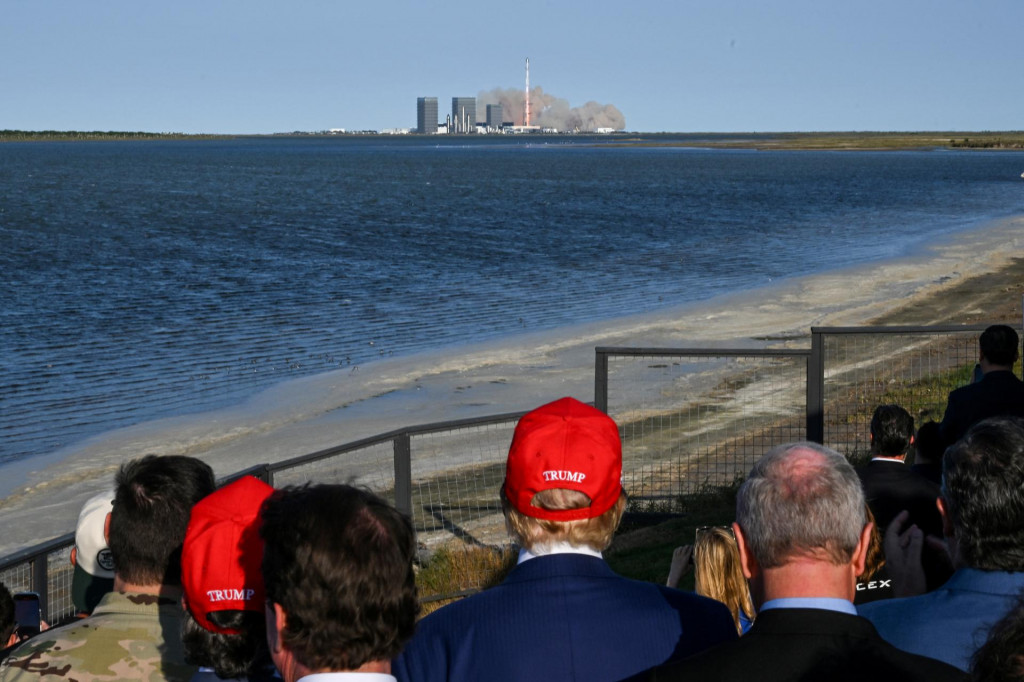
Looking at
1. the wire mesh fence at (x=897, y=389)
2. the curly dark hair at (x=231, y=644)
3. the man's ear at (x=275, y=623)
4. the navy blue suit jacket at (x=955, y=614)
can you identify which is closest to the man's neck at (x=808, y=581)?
the navy blue suit jacket at (x=955, y=614)

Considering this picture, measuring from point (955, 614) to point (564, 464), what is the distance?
3.63 feet

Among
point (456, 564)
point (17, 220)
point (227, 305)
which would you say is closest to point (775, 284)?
point (227, 305)

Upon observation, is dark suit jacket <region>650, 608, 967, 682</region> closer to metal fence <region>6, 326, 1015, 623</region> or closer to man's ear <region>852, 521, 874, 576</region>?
man's ear <region>852, 521, 874, 576</region>

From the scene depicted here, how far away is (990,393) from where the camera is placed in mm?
6090

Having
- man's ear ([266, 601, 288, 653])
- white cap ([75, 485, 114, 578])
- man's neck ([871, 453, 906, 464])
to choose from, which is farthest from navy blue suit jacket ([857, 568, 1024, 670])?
white cap ([75, 485, 114, 578])

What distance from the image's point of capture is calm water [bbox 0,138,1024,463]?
19891 millimetres

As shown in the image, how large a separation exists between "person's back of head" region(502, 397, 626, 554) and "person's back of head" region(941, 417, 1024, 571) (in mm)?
934

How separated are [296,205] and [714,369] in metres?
58.8

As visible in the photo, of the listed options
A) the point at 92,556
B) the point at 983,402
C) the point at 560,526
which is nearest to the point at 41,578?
the point at 92,556

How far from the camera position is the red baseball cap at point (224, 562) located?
271 centimetres

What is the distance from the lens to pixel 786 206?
2702 inches

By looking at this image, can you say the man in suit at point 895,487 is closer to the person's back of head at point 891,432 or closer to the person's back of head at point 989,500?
the person's back of head at point 891,432

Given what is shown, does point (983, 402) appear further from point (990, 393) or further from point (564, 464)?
point (564, 464)

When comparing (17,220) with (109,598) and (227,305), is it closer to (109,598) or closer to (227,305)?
(227,305)
